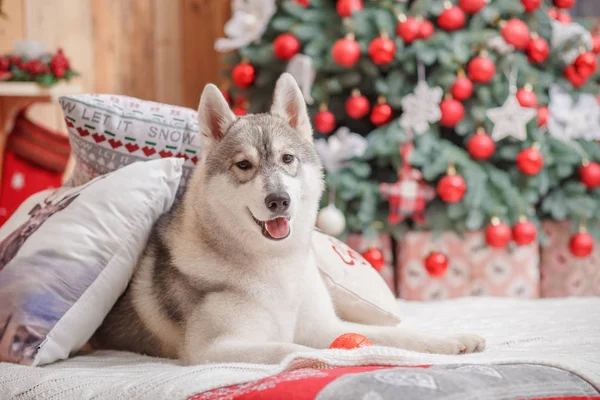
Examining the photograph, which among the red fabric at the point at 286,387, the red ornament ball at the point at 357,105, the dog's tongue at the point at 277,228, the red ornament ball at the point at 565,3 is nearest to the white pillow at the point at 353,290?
the dog's tongue at the point at 277,228

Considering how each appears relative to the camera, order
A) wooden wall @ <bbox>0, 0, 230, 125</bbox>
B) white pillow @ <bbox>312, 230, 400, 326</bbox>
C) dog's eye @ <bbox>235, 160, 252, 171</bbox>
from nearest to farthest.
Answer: dog's eye @ <bbox>235, 160, 252, 171</bbox> < white pillow @ <bbox>312, 230, 400, 326</bbox> < wooden wall @ <bbox>0, 0, 230, 125</bbox>

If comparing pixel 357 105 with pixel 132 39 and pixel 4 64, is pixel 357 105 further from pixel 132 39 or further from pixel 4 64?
pixel 132 39

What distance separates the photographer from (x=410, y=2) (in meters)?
3.72

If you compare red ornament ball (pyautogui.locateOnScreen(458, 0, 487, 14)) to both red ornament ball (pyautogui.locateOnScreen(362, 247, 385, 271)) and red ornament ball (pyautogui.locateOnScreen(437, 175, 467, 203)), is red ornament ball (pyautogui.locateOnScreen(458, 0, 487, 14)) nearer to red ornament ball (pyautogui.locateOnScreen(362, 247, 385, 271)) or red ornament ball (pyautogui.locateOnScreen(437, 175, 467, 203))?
red ornament ball (pyautogui.locateOnScreen(437, 175, 467, 203))

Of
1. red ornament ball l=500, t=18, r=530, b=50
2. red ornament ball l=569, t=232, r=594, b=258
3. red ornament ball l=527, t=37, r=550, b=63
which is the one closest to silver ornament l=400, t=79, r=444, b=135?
red ornament ball l=500, t=18, r=530, b=50

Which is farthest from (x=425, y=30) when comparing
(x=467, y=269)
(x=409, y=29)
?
(x=467, y=269)

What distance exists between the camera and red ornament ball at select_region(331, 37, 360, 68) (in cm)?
329

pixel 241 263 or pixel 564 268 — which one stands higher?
pixel 241 263

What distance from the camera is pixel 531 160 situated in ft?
10.8

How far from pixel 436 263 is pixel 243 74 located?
1501 mm

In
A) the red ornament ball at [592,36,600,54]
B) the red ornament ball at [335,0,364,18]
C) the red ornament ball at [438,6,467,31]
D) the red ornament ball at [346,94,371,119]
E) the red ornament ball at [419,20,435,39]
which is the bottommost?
the red ornament ball at [346,94,371,119]

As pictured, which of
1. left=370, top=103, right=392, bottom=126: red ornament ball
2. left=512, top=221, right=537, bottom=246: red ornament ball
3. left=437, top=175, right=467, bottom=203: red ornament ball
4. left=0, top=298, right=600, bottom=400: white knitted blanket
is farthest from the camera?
left=370, top=103, right=392, bottom=126: red ornament ball

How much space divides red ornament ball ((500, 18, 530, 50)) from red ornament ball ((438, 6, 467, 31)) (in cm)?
23

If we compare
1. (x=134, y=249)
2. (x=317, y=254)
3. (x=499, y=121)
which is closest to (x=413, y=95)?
(x=499, y=121)
